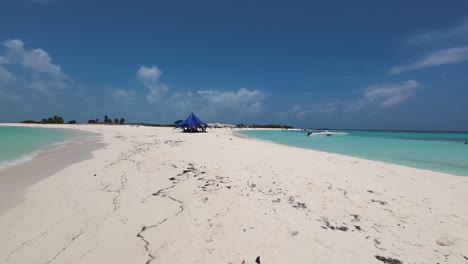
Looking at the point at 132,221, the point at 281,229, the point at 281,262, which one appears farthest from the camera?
the point at 132,221

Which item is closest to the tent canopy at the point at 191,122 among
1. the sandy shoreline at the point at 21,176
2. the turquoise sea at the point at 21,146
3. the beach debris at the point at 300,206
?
the turquoise sea at the point at 21,146

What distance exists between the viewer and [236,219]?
434cm

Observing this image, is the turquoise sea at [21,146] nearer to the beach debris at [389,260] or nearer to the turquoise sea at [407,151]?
the beach debris at [389,260]

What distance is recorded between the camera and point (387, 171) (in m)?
8.71

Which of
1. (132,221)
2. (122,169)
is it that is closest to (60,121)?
(122,169)

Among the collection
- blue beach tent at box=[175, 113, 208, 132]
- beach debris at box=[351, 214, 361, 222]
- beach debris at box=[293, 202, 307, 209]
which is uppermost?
blue beach tent at box=[175, 113, 208, 132]

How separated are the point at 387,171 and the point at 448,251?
5.75 metres

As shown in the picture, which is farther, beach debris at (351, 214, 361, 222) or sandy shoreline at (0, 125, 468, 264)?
beach debris at (351, 214, 361, 222)

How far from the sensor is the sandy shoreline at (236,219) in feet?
11.0

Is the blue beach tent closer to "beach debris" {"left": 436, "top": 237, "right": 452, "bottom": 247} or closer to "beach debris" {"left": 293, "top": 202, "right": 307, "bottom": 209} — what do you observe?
"beach debris" {"left": 293, "top": 202, "right": 307, "bottom": 209}

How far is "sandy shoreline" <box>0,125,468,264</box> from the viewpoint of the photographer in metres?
3.35

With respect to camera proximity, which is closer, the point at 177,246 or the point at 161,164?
the point at 177,246

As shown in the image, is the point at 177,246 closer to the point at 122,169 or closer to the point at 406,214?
the point at 406,214

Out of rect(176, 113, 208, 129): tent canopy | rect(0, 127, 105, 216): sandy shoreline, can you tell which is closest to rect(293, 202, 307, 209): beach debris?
rect(0, 127, 105, 216): sandy shoreline
